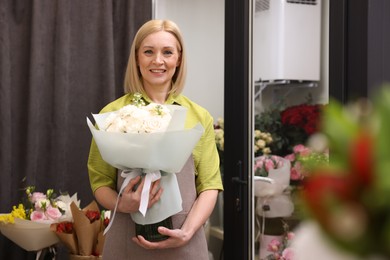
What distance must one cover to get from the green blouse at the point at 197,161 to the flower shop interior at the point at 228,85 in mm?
329

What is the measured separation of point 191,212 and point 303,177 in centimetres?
47

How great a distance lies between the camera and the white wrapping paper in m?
1.74

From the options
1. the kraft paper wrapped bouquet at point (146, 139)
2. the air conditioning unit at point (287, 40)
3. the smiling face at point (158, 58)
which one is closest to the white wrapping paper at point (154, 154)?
the kraft paper wrapped bouquet at point (146, 139)

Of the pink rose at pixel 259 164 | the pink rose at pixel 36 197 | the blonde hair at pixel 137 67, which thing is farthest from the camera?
the pink rose at pixel 36 197

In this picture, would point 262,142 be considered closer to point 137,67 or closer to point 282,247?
point 282,247

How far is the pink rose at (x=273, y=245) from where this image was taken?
100 inches

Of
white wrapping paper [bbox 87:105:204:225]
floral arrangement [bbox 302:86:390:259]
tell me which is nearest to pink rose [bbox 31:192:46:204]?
white wrapping paper [bbox 87:105:204:225]

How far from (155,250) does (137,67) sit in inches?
26.4

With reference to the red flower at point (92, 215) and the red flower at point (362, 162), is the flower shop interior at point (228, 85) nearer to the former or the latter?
the red flower at point (92, 215)

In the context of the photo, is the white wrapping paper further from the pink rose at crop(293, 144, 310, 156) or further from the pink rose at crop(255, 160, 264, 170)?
the pink rose at crop(255, 160, 264, 170)

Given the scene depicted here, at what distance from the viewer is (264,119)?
2662 millimetres

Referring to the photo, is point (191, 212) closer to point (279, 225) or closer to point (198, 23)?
point (279, 225)

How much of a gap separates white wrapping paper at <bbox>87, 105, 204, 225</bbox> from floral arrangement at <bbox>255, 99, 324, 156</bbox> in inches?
21.9

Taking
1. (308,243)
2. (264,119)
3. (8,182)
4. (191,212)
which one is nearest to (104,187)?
(191,212)
